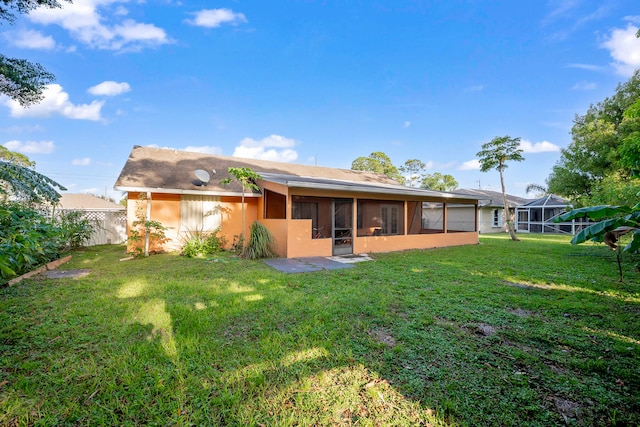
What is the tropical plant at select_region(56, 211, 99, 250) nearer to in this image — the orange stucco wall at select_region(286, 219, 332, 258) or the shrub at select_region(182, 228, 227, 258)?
the shrub at select_region(182, 228, 227, 258)

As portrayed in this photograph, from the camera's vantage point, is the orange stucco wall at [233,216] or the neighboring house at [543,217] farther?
the neighboring house at [543,217]

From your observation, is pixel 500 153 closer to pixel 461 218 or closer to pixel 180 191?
pixel 461 218

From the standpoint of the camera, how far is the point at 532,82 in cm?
1309

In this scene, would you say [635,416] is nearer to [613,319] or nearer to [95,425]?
[613,319]

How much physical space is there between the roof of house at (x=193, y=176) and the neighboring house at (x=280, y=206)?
3 centimetres

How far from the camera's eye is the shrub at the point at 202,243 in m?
9.55

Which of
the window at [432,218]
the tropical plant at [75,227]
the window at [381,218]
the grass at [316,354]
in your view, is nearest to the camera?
the grass at [316,354]

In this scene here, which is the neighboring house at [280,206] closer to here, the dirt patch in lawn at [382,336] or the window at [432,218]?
the window at [432,218]

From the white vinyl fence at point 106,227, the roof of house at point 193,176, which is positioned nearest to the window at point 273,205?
the roof of house at point 193,176

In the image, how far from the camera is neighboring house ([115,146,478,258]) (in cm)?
957

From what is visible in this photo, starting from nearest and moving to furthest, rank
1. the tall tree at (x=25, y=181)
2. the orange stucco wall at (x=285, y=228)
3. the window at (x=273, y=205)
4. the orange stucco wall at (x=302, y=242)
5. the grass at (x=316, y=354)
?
the grass at (x=316, y=354) < the tall tree at (x=25, y=181) < the orange stucco wall at (x=302, y=242) < the orange stucco wall at (x=285, y=228) < the window at (x=273, y=205)

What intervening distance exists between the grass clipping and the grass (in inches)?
127

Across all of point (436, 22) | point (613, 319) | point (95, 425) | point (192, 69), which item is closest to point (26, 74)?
point (192, 69)

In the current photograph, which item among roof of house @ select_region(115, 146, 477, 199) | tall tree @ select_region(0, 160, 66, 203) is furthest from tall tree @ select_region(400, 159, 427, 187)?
tall tree @ select_region(0, 160, 66, 203)
